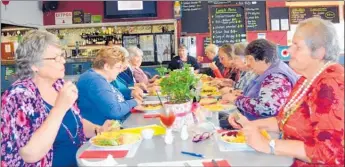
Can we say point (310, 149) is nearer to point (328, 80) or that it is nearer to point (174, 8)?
point (328, 80)

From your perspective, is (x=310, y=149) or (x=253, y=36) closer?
(x=310, y=149)

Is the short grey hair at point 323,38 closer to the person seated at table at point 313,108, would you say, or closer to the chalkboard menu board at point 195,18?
the person seated at table at point 313,108

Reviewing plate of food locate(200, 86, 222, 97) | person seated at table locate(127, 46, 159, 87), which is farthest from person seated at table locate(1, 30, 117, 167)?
person seated at table locate(127, 46, 159, 87)

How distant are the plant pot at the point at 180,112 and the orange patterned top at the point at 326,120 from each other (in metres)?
0.68

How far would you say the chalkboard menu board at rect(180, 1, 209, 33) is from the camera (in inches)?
286

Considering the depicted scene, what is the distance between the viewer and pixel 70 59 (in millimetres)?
7121

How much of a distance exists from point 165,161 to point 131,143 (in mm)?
254

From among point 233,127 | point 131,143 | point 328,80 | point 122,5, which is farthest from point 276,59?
point 122,5

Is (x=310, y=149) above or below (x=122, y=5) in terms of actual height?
below

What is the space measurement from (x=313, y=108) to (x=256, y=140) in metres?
0.25

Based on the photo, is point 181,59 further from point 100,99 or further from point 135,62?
point 100,99

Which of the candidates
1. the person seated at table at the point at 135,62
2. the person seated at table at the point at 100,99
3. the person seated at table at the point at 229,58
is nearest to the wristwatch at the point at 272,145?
the person seated at table at the point at 100,99

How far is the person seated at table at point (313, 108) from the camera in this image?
4.38 ft

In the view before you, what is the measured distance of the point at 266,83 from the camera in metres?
2.32
